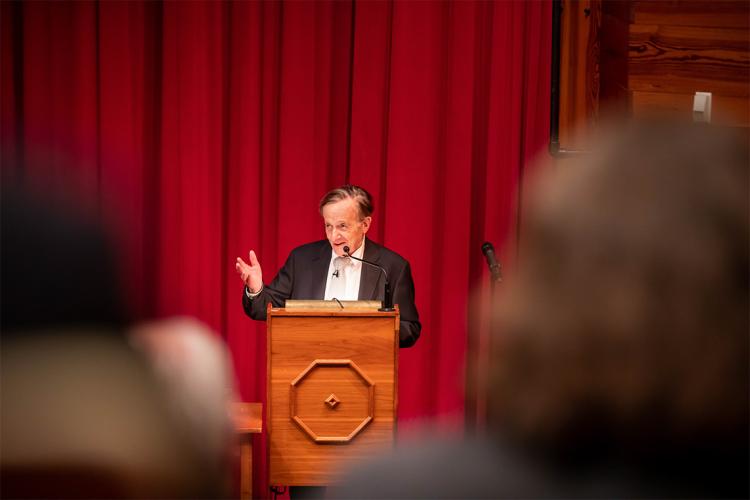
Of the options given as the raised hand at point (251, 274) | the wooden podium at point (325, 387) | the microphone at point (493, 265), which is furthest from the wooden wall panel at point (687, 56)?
the raised hand at point (251, 274)

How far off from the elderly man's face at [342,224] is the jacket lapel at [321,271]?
8cm

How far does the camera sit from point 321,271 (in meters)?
3.85

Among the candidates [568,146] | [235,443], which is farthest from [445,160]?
[235,443]

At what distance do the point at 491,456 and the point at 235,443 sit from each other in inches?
113

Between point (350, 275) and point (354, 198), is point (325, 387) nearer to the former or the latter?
point (350, 275)

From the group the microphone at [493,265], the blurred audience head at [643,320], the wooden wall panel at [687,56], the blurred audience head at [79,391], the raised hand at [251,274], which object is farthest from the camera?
the wooden wall panel at [687,56]

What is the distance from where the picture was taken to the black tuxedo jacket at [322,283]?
3.79m

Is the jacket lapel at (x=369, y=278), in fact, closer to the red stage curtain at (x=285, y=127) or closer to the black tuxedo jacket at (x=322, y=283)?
the black tuxedo jacket at (x=322, y=283)

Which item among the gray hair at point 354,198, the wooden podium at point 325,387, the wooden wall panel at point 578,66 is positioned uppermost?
the wooden wall panel at point 578,66

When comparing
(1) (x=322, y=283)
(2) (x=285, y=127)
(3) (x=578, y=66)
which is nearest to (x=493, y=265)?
(1) (x=322, y=283)

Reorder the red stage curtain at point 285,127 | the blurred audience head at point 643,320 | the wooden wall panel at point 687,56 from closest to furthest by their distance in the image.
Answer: the blurred audience head at point 643,320
the wooden wall panel at point 687,56
the red stage curtain at point 285,127

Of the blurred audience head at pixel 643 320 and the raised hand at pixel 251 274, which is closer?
the blurred audience head at pixel 643 320

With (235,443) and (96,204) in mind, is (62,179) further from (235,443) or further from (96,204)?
(235,443)

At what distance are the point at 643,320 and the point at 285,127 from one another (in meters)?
4.06
